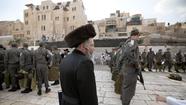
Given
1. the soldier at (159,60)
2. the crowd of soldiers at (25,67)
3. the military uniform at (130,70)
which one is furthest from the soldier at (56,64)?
the soldier at (159,60)

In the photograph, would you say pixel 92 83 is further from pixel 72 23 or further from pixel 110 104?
pixel 72 23

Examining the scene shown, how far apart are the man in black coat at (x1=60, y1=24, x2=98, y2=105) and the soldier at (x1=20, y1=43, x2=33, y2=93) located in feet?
20.1

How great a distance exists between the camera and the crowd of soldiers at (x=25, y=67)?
789cm

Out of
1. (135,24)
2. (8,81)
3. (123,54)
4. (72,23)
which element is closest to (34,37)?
(72,23)

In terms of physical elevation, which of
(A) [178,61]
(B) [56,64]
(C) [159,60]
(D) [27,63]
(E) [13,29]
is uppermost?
(E) [13,29]

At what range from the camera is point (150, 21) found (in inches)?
2709

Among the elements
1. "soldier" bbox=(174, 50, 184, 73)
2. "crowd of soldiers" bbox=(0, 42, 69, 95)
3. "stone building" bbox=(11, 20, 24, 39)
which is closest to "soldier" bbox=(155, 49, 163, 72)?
"soldier" bbox=(174, 50, 184, 73)

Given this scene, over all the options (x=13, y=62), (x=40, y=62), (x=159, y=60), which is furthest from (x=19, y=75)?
(x=159, y=60)

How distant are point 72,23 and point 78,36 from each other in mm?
59251

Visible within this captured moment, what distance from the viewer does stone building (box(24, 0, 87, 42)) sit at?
197ft

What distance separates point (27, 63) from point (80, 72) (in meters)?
6.64

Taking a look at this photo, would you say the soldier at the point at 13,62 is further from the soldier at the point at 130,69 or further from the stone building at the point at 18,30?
the stone building at the point at 18,30

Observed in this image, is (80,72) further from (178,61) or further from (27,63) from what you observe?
(178,61)

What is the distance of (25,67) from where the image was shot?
8336 millimetres
